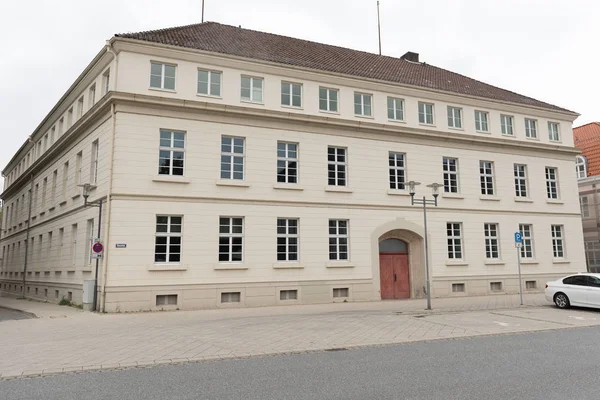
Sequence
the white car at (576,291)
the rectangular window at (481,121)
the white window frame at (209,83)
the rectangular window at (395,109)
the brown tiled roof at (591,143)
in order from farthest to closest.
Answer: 1. the brown tiled roof at (591,143)
2. the rectangular window at (481,121)
3. the rectangular window at (395,109)
4. the white window frame at (209,83)
5. the white car at (576,291)

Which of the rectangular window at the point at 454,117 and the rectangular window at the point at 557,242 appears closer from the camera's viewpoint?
the rectangular window at the point at 454,117

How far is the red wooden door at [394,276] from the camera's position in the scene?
23.1 m

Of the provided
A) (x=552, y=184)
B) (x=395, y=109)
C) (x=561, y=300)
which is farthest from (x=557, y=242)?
(x=395, y=109)

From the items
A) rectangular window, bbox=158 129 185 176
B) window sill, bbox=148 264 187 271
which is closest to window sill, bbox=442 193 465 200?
rectangular window, bbox=158 129 185 176

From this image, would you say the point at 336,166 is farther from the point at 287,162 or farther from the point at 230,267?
the point at 230,267

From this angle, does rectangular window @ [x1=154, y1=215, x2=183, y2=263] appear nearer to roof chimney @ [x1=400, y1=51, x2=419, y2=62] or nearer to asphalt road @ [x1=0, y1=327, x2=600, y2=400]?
asphalt road @ [x1=0, y1=327, x2=600, y2=400]

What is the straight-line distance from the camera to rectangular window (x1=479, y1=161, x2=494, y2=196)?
2575 centimetres

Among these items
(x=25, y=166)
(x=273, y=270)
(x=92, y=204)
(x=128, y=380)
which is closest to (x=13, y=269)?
(x=25, y=166)

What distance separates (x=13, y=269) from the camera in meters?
35.5

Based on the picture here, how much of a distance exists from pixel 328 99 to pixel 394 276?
30.6ft

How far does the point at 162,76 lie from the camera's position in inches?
767

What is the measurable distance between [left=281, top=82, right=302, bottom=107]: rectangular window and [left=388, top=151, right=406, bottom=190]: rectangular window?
548 centimetres

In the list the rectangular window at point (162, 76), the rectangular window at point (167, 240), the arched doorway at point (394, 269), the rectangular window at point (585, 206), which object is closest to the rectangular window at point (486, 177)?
the arched doorway at point (394, 269)

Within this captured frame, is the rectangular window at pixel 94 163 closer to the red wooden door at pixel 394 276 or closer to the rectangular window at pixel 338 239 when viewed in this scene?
the rectangular window at pixel 338 239
